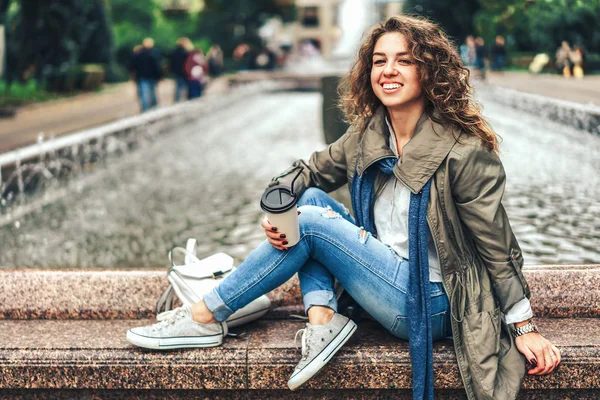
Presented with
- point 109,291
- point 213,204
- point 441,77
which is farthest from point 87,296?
point 213,204

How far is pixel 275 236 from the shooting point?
97.7 inches

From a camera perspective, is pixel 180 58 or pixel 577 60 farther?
pixel 180 58

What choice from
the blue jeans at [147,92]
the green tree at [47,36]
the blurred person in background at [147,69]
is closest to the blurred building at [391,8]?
the blurred person in background at [147,69]

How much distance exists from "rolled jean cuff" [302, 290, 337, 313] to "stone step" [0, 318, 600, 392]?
162mm

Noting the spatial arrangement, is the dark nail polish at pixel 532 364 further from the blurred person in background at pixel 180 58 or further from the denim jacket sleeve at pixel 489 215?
the blurred person in background at pixel 180 58

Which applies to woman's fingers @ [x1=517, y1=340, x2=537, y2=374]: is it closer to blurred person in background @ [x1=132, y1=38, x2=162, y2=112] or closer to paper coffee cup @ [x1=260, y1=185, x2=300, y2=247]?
paper coffee cup @ [x1=260, y1=185, x2=300, y2=247]

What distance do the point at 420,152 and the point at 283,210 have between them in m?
0.50

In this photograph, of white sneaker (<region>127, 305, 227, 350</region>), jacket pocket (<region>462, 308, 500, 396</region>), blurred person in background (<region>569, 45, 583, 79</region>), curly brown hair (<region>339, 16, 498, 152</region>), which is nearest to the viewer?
jacket pocket (<region>462, 308, 500, 396</region>)

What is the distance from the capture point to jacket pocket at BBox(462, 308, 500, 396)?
Answer: 92.3 inches

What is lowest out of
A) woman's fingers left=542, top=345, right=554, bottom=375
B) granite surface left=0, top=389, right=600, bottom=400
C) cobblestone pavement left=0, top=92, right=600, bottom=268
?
cobblestone pavement left=0, top=92, right=600, bottom=268

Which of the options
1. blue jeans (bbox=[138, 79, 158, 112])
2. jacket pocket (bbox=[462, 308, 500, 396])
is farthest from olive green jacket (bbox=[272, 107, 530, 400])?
blue jeans (bbox=[138, 79, 158, 112])

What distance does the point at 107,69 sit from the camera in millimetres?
24219

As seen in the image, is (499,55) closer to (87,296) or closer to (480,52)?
(480,52)

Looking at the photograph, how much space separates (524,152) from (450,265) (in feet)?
20.0
